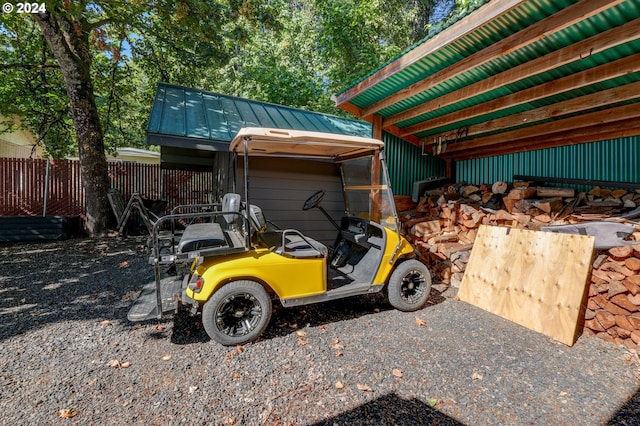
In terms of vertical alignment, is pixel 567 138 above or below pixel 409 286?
above

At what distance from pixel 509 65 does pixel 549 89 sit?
592 mm

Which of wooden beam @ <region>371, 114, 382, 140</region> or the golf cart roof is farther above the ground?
wooden beam @ <region>371, 114, 382, 140</region>

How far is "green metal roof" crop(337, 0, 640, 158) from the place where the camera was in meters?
2.64

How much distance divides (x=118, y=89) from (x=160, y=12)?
5.61 m

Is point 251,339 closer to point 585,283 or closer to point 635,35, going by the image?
point 585,283

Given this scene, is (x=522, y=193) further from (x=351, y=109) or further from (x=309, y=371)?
(x=309, y=371)

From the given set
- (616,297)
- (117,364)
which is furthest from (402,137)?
(117,364)

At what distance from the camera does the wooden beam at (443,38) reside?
2.70m

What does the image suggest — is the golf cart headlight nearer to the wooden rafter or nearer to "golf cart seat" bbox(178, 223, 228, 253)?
"golf cart seat" bbox(178, 223, 228, 253)

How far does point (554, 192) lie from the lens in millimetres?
4488

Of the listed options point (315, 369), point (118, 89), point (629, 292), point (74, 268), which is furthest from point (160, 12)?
point (629, 292)

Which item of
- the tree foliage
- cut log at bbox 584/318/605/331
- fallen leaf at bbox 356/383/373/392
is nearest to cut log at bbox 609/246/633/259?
cut log at bbox 584/318/605/331

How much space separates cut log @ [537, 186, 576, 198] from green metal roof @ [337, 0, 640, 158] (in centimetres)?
86

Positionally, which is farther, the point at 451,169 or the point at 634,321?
the point at 451,169
